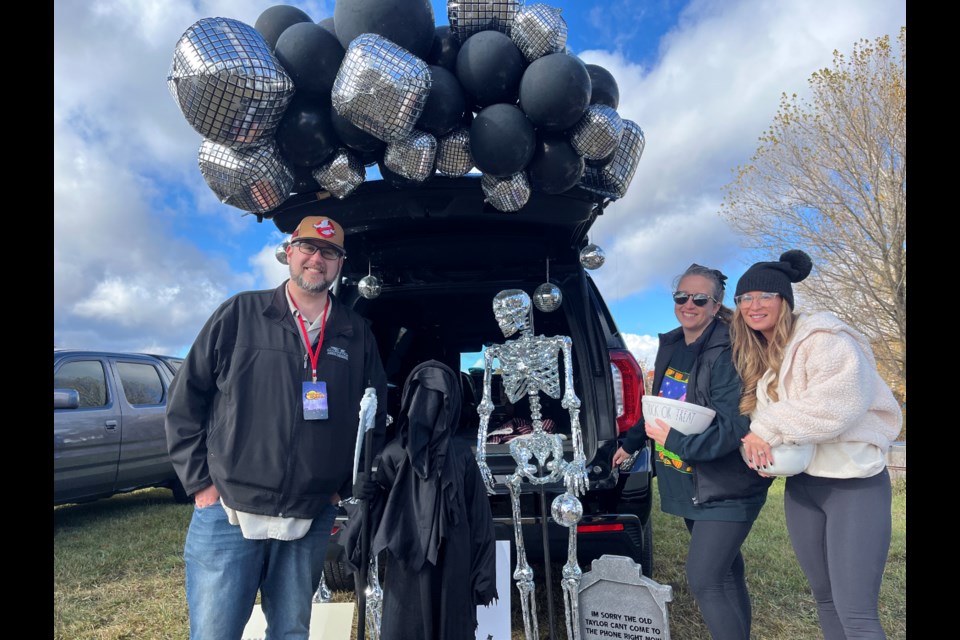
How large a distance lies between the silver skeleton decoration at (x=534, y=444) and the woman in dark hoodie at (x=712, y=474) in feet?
1.23

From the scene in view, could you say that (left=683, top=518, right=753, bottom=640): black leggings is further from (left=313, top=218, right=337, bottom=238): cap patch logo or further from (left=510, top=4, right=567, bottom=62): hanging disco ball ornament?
(left=510, top=4, right=567, bottom=62): hanging disco ball ornament

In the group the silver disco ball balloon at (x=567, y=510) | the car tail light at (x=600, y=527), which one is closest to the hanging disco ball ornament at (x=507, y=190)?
the silver disco ball balloon at (x=567, y=510)

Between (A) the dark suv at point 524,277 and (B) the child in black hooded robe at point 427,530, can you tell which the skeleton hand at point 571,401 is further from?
(B) the child in black hooded robe at point 427,530

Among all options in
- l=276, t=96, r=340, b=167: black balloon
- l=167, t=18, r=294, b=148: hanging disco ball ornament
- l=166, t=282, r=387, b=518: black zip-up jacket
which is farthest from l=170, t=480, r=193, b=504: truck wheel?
l=167, t=18, r=294, b=148: hanging disco ball ornament

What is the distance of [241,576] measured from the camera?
201 centimetres

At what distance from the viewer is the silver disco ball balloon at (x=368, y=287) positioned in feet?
9.91

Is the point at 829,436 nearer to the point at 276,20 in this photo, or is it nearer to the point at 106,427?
the point at 276,20

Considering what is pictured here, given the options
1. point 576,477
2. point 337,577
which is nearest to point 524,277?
point 576,477

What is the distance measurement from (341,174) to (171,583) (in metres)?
3.20

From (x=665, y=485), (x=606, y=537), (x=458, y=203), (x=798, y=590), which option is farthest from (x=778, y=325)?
(x=798, y=590)

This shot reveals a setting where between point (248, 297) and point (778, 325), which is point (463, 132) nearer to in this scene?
point (248, 297)

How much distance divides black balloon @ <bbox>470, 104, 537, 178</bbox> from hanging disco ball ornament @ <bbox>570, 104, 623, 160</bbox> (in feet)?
0.64

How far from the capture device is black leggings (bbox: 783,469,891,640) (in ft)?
6.31

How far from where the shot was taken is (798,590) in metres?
3.66
